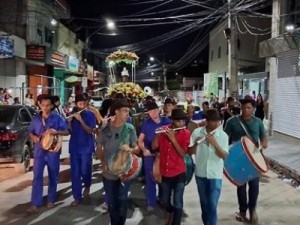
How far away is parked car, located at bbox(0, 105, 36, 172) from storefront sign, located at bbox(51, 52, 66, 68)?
631 inches

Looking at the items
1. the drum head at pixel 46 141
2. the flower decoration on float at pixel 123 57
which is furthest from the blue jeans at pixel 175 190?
the flower decoration on float at pixel 123 57

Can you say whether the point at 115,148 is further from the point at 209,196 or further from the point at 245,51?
the point at 245,51

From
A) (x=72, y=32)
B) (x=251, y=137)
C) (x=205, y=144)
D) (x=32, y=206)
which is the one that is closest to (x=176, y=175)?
(x=205, y=144)

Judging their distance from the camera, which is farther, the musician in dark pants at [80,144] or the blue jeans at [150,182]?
the musician in dark pants at [80,144]

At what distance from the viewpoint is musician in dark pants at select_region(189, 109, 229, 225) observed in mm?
5395

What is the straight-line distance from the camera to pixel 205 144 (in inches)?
216

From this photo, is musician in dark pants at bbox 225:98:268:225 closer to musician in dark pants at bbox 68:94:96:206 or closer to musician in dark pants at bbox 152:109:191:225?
musician in dark pants at bbox 152:109:191:225

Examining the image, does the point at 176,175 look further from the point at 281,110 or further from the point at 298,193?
the point at 281,110

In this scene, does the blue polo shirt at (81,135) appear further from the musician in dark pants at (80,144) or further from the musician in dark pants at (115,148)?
the musician in dark pants at (115,148)

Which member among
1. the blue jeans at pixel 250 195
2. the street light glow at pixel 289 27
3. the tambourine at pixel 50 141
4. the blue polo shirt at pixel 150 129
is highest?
the street light glow at pixel 289 27

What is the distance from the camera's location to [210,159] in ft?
17.9

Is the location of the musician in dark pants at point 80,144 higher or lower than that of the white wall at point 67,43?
lower

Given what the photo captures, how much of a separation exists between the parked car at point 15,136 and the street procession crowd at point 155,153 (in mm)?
3534

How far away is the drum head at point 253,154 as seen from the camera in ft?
19.8
